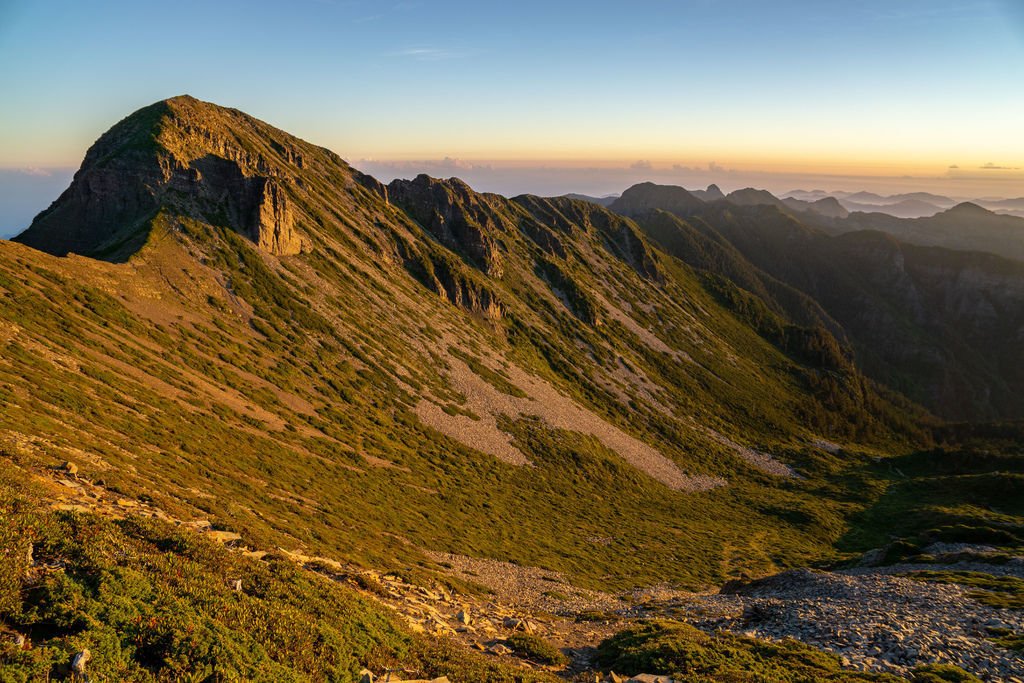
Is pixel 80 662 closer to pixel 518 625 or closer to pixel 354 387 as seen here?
pixel 518 625

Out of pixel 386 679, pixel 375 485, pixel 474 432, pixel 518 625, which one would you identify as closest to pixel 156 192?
pixel 474 432

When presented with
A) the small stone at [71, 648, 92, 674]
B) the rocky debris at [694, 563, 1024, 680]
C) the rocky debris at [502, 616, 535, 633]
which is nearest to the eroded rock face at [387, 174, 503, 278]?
the rocky debris at [694, 563, 1024, 680]

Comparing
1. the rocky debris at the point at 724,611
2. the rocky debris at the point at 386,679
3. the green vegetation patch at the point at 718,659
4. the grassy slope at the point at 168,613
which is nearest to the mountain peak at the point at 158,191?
the rocky debris at the point at 724,611

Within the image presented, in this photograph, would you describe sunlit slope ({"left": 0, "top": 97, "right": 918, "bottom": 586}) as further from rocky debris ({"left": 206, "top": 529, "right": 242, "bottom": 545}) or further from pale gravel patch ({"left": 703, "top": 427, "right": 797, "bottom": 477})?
pale gravel patch ({"left": 703, "top": 427, "right": 797, "bottom": 477})

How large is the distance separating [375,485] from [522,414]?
149 feet

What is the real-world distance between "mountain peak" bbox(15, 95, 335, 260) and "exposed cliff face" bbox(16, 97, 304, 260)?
0.15 meters

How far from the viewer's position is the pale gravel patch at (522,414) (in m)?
75.3

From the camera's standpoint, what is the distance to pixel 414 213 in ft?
509

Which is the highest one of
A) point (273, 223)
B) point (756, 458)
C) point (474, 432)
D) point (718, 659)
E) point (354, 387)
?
point (273, 223)

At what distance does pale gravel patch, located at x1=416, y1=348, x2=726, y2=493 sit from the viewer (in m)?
75.3

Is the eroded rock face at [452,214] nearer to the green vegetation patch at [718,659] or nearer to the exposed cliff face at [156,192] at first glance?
the exposed cliff face at [156,192]

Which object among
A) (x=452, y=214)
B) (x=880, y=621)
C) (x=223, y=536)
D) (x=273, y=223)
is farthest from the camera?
(x=452, y=214)

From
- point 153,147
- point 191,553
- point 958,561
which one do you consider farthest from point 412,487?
point 153,147

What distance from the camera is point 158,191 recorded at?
7912 cm
